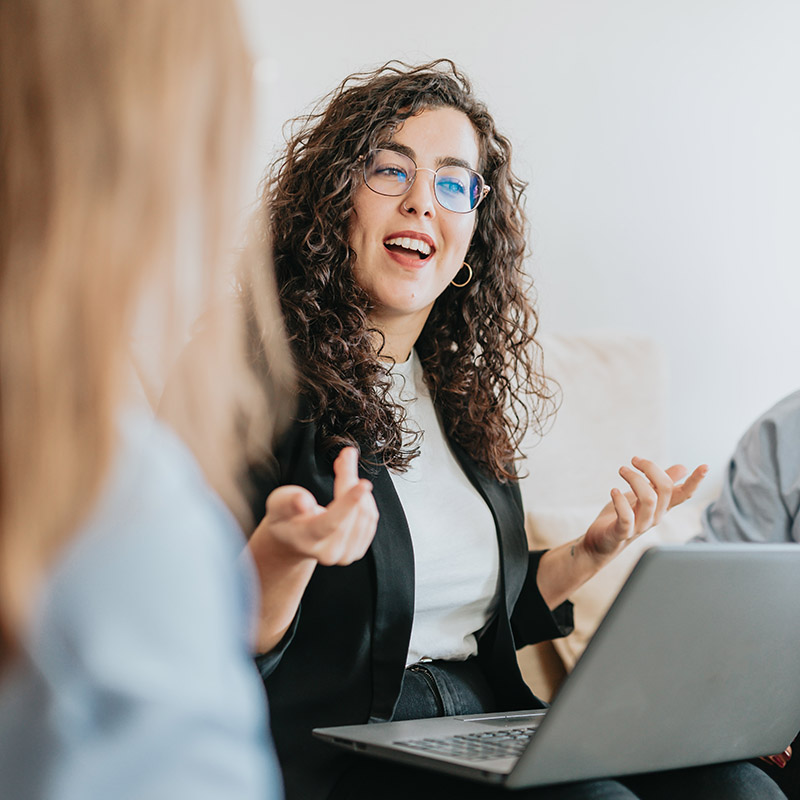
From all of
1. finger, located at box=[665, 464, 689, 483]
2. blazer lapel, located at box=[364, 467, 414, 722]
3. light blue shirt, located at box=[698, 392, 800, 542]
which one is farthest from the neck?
light blue shirt, located at box=[698, 392, 800, 542]

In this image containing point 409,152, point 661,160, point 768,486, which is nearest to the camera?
point 409,152

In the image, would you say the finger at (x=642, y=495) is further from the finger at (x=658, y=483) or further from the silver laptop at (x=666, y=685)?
the silver laptop at (x=666, y=685)

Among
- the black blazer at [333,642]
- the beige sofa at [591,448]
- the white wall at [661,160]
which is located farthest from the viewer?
the white wall at [661,160]

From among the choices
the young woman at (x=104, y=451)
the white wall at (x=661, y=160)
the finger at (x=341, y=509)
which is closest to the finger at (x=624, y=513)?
the finger at (x=341, y=509)

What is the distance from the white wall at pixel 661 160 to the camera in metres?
1.98

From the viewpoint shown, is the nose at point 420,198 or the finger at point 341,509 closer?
the finger at point 341,509

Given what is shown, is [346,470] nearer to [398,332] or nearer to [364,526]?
[364,526]

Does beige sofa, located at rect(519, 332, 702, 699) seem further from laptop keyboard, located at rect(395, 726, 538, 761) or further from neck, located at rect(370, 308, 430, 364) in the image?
laptop keyboard, located at rect(395, 726, 538, 761)

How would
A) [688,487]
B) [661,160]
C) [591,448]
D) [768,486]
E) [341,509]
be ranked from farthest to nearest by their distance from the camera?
[661,160] → [591,448] → [768,486] → [688,487] → [341,509]

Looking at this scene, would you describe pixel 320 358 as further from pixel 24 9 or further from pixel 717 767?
pixel 24 9

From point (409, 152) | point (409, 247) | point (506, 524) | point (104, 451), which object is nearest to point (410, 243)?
point (409, 247)

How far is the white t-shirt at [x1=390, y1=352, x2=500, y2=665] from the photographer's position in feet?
3.97

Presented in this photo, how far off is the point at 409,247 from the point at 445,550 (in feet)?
1.35

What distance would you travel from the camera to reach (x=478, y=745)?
908mm
